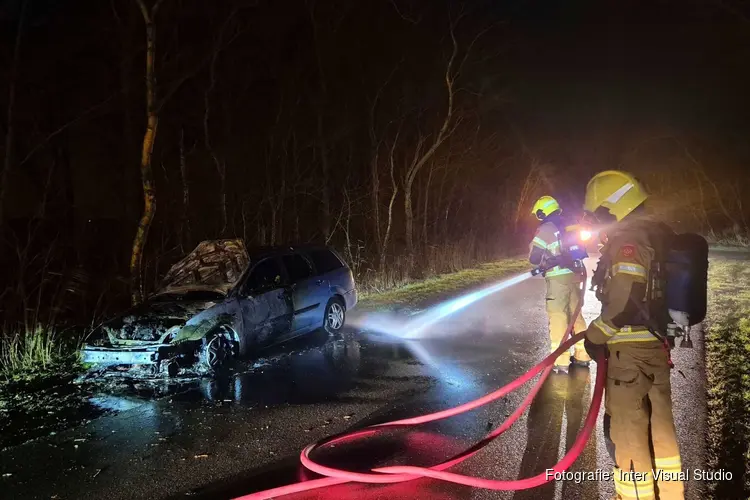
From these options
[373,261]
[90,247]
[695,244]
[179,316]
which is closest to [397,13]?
[373,261]

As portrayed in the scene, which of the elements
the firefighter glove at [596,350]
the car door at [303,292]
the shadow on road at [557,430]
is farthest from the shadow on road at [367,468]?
the car door at [303,292]

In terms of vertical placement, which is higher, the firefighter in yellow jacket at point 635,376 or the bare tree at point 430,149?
the bare tree at point 430,149

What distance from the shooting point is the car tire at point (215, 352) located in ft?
21.5

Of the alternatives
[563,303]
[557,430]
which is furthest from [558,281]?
[557,430]

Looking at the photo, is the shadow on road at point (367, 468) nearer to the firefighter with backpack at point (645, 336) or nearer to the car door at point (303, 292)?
the firefighter with backpack at point (645, 336)

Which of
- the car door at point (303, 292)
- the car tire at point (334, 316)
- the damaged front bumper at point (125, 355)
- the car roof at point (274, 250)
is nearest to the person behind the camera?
the damaged front bumper at point (125, 355)

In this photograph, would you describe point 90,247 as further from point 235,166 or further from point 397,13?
point 397,13

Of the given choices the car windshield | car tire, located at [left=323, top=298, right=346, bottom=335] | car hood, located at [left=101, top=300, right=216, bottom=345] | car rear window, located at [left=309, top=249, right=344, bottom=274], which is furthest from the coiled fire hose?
car rear window, located at [left=309, top=249, right=344, bottom=274]

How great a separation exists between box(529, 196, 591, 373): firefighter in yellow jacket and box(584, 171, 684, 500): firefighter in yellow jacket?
2963mm

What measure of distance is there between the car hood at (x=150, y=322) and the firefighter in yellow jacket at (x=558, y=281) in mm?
4188

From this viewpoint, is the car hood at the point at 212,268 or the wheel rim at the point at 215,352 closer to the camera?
the wheel rim at the point at 215,352

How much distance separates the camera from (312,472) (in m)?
3.99

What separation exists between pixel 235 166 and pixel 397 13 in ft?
34.9

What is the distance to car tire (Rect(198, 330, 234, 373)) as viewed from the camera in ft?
21.5
